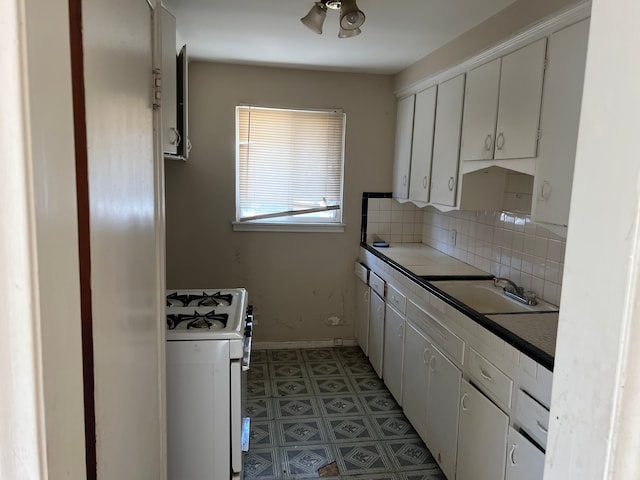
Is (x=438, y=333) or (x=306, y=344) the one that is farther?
(x=306, y=344)

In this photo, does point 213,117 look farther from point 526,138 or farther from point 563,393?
point 563,393

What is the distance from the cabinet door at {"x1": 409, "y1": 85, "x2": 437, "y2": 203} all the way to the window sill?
2.44 ft

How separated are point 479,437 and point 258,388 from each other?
1.75 m

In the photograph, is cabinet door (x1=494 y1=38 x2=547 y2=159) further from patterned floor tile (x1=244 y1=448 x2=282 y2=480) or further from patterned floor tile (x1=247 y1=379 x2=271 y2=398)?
patterned floor tile (x1=247 y1=379 x2=271 y2=398)

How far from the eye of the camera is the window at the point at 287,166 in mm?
3721

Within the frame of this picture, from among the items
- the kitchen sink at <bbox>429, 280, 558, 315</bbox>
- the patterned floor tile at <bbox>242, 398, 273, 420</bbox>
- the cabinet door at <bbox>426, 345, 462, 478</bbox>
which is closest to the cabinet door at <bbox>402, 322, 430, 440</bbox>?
the cabinet door at <bbox>426, 345, 462, 478</bbox>

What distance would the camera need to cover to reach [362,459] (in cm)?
253

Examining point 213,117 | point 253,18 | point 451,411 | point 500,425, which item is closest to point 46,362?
point 500,425

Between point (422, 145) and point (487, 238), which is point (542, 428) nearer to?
point (487, 238)

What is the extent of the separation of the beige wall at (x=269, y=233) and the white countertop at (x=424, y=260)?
49cm

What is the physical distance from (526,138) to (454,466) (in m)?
1.59

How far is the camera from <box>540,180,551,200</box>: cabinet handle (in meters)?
1.92

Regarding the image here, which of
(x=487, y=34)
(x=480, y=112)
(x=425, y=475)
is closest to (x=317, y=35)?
(x=487, y=34)

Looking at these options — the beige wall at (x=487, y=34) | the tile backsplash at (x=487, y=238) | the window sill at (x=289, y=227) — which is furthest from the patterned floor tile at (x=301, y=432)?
the beige wall at (x=487, y=34)
